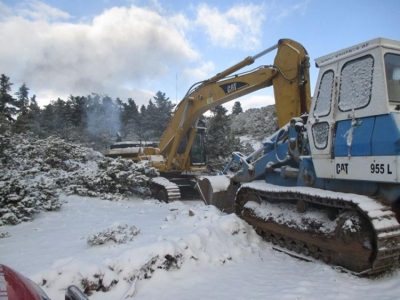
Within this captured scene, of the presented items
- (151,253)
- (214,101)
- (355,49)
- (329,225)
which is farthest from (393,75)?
(214,101)

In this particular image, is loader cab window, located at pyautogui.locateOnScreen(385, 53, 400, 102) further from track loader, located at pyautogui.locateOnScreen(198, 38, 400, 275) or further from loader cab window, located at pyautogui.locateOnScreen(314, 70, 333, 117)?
loader cab window, located at pyautogui.locateOnScreen(314, 70, 333, 117)

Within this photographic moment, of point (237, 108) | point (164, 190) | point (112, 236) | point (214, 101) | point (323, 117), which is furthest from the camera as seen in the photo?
point (237, 108)

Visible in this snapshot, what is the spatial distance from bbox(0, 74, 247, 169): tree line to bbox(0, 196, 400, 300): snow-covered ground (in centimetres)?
2329

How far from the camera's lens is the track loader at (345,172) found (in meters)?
5.19

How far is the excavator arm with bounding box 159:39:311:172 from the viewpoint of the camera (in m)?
8.72

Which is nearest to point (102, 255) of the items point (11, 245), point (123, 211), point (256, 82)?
point (11, 245)

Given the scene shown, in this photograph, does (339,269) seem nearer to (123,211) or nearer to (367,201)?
(367,201)

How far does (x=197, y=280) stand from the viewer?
5383mm

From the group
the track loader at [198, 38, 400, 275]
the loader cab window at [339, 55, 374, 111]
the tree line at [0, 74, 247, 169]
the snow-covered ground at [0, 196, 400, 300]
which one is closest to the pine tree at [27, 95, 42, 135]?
the tree line at [0, 74, 247, 169]

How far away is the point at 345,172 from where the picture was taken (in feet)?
19.1

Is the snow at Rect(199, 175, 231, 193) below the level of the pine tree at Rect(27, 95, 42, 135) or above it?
below

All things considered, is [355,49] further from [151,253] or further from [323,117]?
[151,253]

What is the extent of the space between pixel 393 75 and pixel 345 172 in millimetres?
1493

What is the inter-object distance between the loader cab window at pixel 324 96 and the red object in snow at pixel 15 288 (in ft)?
16.4
